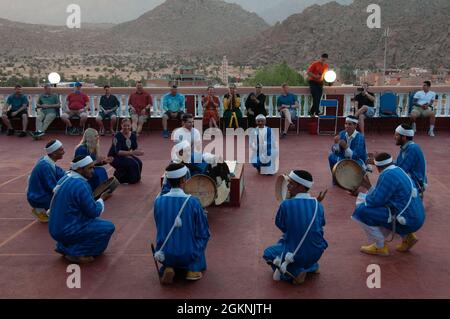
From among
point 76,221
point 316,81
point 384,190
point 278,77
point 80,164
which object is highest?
point 316,81

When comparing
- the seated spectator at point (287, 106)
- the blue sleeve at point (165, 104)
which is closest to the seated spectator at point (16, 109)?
the blue sleeve at point (165, 104)

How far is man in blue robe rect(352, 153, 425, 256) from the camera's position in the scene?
5.69m

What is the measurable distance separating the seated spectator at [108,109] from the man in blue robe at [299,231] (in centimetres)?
885

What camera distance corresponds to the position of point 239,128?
13.1 meters

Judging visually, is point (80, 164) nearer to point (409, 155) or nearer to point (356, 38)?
point (409, 155)

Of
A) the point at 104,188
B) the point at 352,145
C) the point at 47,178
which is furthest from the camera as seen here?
the point at 352,145

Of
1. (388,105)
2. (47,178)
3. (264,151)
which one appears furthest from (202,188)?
(388,105)

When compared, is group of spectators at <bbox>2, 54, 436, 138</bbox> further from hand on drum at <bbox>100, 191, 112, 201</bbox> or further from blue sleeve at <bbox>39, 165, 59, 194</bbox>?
blue sleeve at <bbox>39, 165, 59, 194</bbox>

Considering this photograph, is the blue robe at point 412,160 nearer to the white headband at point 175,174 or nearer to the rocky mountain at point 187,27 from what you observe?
the white headband at point 175,174

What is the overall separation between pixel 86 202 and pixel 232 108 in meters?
7.94

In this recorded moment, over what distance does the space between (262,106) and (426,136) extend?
3.95 meters

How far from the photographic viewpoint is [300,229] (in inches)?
202

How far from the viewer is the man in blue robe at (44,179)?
6.86m

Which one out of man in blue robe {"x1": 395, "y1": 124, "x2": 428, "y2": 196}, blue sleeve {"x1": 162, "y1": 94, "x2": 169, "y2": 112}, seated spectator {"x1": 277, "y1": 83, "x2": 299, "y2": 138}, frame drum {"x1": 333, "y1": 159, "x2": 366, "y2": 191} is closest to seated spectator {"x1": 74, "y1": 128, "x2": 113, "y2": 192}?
frame drum {"x1": 333, "y1": 159, "x2": 366, "y2": 191}
